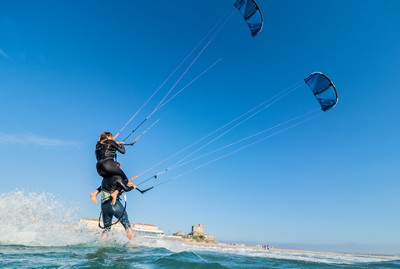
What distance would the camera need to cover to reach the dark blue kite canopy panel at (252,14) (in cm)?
1313

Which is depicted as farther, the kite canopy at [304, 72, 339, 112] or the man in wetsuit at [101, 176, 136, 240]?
the kite canopy at [304, 72, 339, 112]

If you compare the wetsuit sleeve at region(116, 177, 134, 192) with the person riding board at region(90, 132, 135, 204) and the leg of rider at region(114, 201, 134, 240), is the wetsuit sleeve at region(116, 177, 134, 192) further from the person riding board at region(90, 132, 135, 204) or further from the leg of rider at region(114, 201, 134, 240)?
the leg of rider at region(114, 201, 134, 240)

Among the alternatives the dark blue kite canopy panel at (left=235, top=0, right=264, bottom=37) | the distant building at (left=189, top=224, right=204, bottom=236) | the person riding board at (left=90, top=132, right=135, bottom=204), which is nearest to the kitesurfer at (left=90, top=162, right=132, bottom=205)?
the person riding board at (left=90, top=132, right=135, bottom=204)

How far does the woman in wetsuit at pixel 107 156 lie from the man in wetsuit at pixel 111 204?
177 mm

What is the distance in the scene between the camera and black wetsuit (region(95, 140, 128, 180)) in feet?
28.6

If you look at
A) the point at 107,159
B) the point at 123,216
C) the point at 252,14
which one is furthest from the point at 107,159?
the point at 252,14

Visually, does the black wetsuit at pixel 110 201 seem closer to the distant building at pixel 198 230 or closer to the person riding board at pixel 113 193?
the person riding board at pixel 113 193

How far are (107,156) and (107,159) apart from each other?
3.9 inches

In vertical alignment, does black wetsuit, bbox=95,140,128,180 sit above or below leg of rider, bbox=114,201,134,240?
above

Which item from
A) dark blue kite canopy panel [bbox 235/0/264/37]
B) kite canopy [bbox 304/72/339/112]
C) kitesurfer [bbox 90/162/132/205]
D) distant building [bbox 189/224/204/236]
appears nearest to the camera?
kitesurfer [bbox 90/162/132/205]

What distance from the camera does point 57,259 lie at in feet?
17.5

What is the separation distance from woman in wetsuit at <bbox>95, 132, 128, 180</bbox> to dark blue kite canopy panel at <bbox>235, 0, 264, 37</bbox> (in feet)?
26.7

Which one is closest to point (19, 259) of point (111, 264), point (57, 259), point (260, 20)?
point (57, 259)

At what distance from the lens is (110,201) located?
8.77 metres
